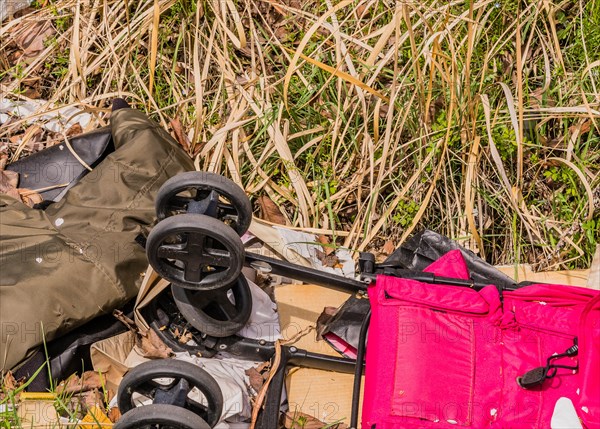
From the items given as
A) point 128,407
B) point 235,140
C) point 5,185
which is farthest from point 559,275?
point 5,185

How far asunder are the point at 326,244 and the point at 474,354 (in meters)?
1.01

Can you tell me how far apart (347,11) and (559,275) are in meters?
1.58

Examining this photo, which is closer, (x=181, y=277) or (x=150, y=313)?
(x=181, y=277)

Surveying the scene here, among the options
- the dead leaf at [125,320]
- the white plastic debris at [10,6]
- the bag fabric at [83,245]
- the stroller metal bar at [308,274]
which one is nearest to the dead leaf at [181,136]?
the bag fabric at [83,245]

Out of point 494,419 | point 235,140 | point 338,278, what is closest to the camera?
point 494,419

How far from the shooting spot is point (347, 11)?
3.69m

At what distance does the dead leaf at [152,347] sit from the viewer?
283 cm

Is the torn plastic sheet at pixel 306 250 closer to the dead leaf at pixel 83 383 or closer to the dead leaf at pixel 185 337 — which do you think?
the dead leaf at pixel 185 337

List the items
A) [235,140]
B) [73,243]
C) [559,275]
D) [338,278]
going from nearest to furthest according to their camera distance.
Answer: [338,278], [73,243], [559,275], [235,140]

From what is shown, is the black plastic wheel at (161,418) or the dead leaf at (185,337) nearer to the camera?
the black plastic wheel at (161,418)

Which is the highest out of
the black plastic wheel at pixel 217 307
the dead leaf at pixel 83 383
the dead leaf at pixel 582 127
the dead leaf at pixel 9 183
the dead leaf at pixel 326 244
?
the dead leaf at pixel 582 127

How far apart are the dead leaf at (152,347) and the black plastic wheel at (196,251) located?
1.16 ft

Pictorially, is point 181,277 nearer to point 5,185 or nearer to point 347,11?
point 5,185

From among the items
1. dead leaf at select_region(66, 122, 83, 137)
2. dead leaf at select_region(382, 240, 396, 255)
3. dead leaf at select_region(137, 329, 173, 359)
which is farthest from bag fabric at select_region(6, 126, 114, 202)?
dead leaf at select_region(382, 240, 396, 255)
